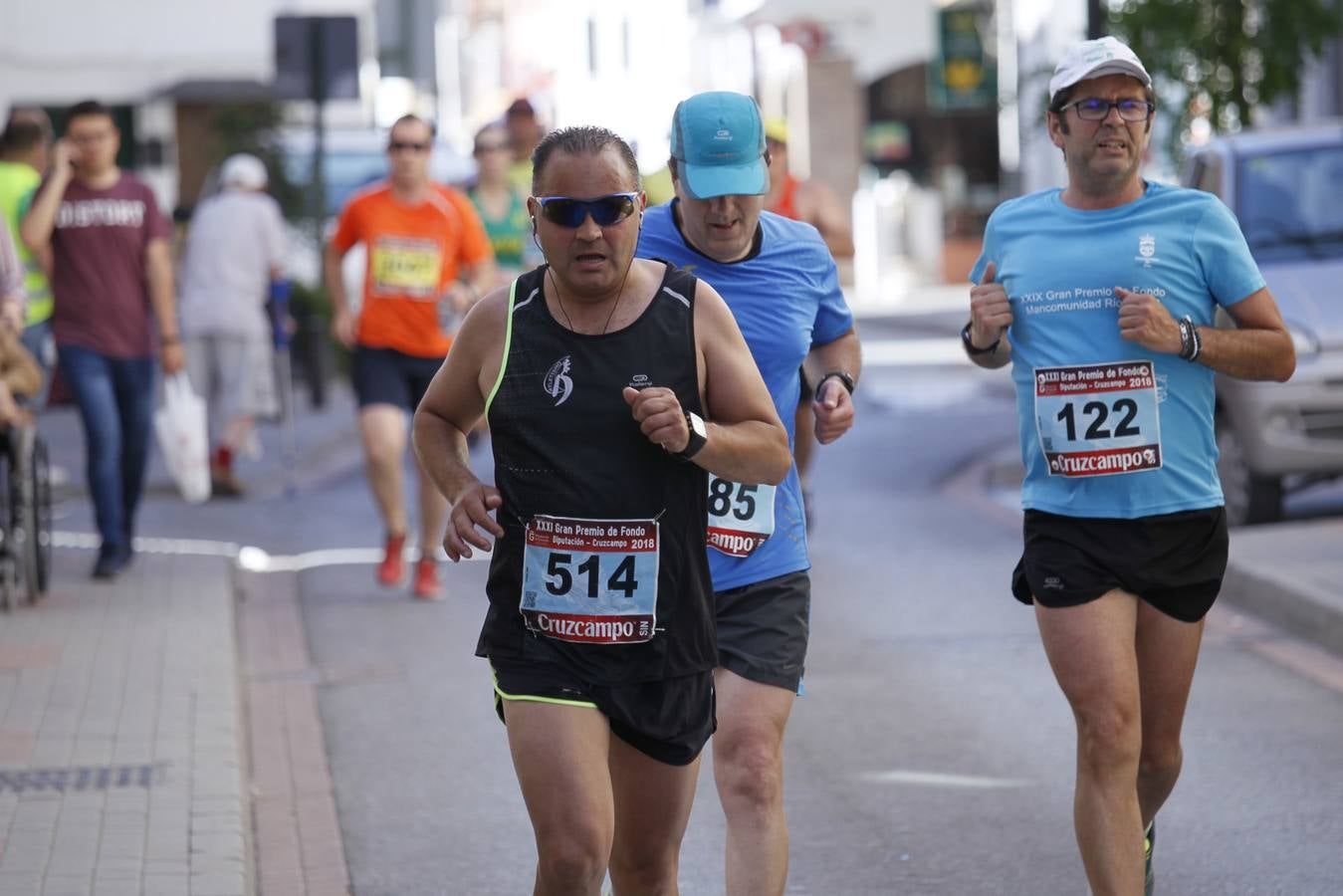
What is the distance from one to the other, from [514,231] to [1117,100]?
7018 mm

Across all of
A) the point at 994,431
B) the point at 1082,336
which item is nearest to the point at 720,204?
the point at 1082,336

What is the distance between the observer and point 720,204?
5.07 metres

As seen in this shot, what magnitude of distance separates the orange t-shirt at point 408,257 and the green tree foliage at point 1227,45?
7.35m

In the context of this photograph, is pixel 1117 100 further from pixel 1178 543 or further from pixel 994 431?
pixel 994 431

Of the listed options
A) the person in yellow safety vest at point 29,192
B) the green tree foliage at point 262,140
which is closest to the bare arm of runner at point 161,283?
the person in yellow safety vest at point 29,192

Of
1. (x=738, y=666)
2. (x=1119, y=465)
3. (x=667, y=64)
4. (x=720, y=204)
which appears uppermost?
(x=667, y=64)

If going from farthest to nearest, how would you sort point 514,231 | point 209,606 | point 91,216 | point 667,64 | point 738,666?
point 667,64, point 514,231, point 91,216, point 209,606, point 738,666

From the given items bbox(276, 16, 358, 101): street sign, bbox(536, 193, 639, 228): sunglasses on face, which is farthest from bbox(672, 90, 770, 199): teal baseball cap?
bbox(276, 16, 358, 101): street sign

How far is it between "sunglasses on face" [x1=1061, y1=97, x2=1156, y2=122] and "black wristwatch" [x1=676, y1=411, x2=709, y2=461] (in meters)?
1.46

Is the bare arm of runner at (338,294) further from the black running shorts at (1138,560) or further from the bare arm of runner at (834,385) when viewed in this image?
the black running shorts at (1138,560)

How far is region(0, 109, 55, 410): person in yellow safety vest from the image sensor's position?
10.8 meters

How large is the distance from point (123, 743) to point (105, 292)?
3.62 metres

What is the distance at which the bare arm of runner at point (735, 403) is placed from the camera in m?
4.18

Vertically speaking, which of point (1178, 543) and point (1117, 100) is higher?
point (1117, 100)
